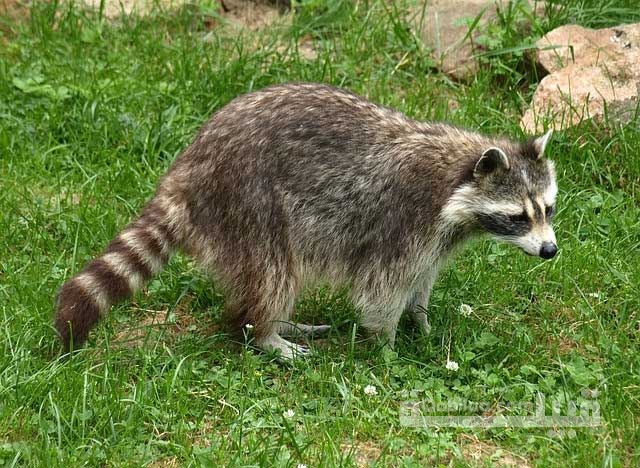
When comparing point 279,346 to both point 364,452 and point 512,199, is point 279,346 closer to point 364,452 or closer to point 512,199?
point 364,452

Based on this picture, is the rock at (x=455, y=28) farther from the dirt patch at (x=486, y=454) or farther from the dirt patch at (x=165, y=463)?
the dirt patch at (x=165, y=463)

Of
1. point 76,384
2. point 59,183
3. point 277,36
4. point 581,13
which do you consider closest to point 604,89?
point 581,13

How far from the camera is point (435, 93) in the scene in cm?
727

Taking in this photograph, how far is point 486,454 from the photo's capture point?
4555 millimetres

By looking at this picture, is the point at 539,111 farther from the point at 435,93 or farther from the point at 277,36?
the point at 277,36

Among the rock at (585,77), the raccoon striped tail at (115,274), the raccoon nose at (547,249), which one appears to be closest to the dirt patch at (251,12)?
the rock at (585,77)

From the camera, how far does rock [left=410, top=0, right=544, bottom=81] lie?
296 inches

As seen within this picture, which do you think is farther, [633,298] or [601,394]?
[633,298]

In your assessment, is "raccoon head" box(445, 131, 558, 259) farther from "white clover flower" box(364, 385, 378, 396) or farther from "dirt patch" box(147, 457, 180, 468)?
"dirt patch" box(147, 457, 180, 468)

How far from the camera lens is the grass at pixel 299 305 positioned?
14.9ft

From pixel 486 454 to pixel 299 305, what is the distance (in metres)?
1.53

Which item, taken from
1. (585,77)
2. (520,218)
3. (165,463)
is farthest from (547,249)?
(585,77)

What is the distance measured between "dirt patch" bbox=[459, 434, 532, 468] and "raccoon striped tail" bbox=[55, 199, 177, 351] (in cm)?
162

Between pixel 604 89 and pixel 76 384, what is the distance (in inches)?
146
